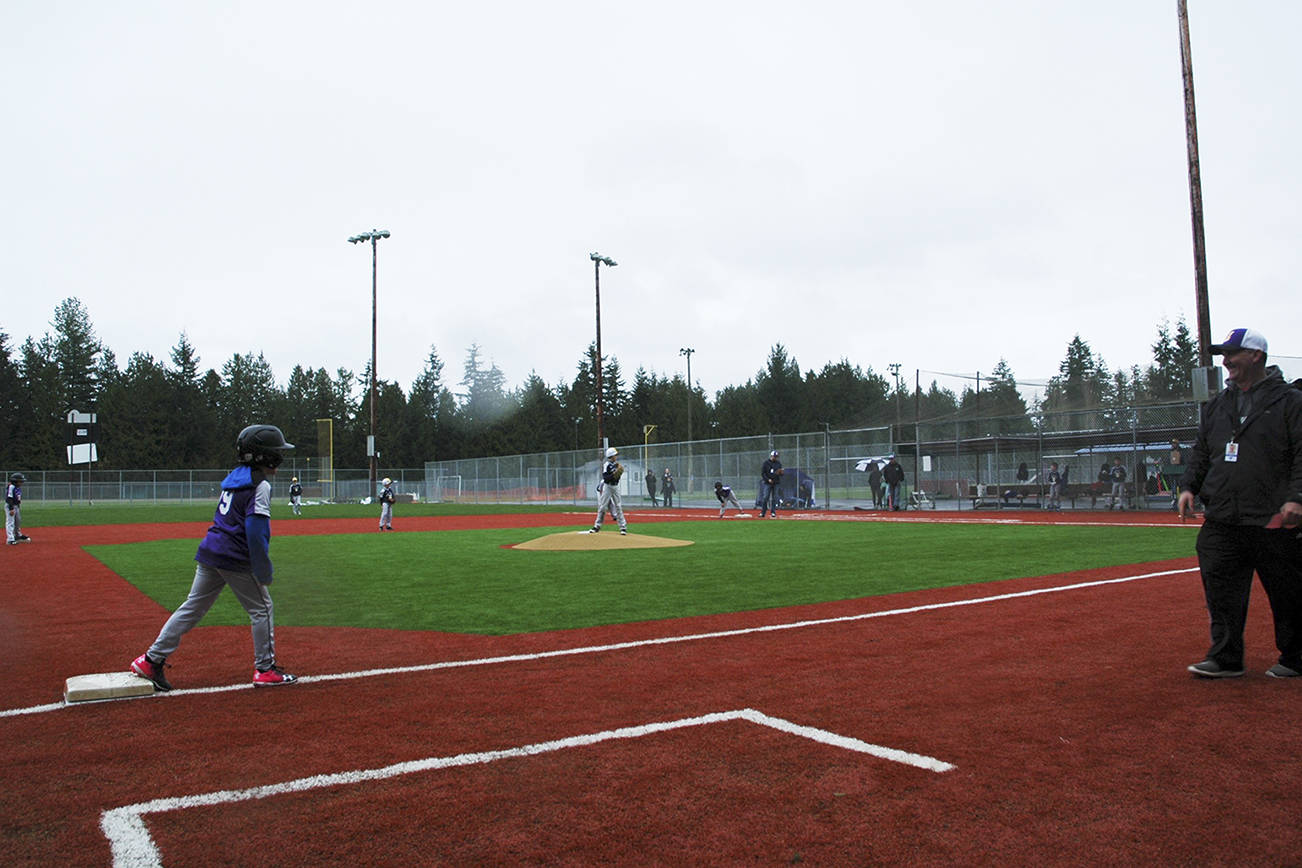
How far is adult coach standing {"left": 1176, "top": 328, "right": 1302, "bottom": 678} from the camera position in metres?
5.23

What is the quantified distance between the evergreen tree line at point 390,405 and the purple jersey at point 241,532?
193 feet

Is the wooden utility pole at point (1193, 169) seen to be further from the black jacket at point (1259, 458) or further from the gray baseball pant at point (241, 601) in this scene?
the gray baseball pant at point (241, 601)

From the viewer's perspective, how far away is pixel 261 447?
5.96 metres

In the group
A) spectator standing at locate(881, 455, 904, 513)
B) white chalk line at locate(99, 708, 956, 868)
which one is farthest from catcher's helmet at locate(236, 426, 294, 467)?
spectator standing at locate(881, 455, 904, 513)

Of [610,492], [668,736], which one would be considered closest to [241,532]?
[668,736]

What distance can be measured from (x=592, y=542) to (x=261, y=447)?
12327 mm

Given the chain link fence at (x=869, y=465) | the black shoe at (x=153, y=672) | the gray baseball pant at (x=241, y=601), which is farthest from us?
the chain link fence at (x=869, y=465)

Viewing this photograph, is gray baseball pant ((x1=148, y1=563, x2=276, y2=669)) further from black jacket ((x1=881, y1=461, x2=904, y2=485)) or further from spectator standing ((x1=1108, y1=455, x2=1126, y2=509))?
black jacket ((x1=881, y1=461, x2=904, y2=485))

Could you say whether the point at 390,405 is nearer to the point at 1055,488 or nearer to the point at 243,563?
the point at 1055,488

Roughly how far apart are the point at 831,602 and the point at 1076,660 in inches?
136

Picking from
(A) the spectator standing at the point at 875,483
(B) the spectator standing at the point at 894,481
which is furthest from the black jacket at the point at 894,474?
(A) the spectator standing at the point at 875,483

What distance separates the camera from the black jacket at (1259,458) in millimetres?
5195

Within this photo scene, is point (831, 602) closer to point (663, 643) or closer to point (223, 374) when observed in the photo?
point (663, 643)

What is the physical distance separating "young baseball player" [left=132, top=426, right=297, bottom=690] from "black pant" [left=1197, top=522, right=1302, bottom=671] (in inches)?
231
